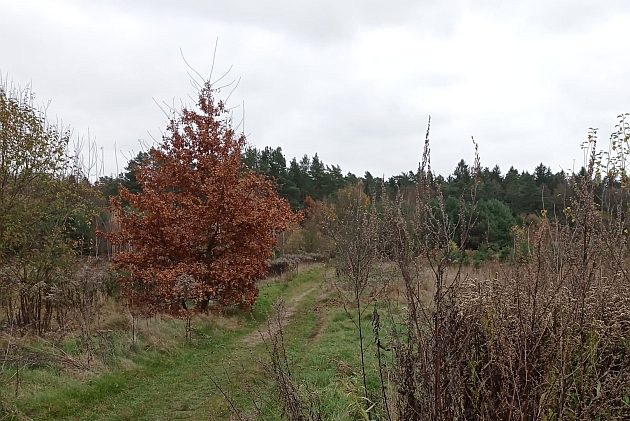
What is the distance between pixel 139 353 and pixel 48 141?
5.33m

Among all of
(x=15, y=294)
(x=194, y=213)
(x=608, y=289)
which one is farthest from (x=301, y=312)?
(x=608, y=289)

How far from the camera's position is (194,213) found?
48.0 feet

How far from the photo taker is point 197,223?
1466 centimetres

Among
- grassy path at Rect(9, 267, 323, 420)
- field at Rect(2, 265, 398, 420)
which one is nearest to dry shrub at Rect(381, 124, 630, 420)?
field at Rect(2, 265, 398, 420)

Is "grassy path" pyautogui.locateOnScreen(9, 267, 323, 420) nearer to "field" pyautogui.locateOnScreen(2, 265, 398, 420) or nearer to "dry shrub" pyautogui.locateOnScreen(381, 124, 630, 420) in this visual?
"field" pyautogui.locateOnScreen(2, 265, 398, 420)

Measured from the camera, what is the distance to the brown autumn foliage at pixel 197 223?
14.4 m

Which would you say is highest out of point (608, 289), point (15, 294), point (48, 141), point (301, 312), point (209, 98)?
point (209, 98)

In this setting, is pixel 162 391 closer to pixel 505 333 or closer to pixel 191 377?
pixel 191 377

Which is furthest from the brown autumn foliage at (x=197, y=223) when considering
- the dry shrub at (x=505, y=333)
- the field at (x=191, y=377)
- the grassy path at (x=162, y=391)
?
the dry shrub at (x=505, y=333)

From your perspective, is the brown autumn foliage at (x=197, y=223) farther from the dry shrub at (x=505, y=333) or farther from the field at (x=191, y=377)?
the dry shrub at (x=505, y=333)

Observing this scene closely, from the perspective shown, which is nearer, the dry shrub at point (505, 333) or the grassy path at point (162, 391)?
the dry shrub at point (505, 333)

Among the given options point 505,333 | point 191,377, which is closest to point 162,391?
point 191,377

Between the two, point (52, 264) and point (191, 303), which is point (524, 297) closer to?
point (52, 264)

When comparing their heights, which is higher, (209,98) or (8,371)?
(209,98)
